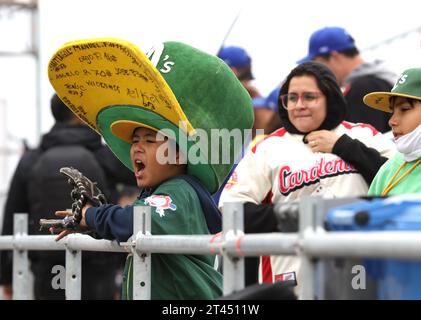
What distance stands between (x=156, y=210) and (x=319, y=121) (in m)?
1.64

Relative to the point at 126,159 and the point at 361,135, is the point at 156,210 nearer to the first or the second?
the point at 126,159

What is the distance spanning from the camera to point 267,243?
9.25ft

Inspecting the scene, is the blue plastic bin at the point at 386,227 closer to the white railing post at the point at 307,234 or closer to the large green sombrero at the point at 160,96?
the white railing post at the point at 307,234

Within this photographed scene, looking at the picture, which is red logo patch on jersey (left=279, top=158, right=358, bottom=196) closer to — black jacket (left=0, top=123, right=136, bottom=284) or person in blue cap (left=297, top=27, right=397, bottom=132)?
person in blue cap (left=297, top=27, right=397, bottom=132)

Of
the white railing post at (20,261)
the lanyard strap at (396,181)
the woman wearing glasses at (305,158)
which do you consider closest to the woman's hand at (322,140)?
the woman wearing glasses at (305,158)

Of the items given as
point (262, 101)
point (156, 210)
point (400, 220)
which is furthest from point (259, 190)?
point (400, 220)

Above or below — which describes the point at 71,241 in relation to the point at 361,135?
below

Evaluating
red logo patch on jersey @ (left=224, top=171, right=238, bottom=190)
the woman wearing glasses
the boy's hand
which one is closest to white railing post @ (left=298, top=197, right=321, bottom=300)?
the boy's hand

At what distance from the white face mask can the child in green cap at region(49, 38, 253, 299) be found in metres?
0.60

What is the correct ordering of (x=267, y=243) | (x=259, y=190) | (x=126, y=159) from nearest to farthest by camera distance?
1. (x=267, y=243)
2. (x=126, y=159)
3. (x=259, y=190)

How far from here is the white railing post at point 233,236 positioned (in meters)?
3.13

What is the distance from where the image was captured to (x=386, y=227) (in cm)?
261
